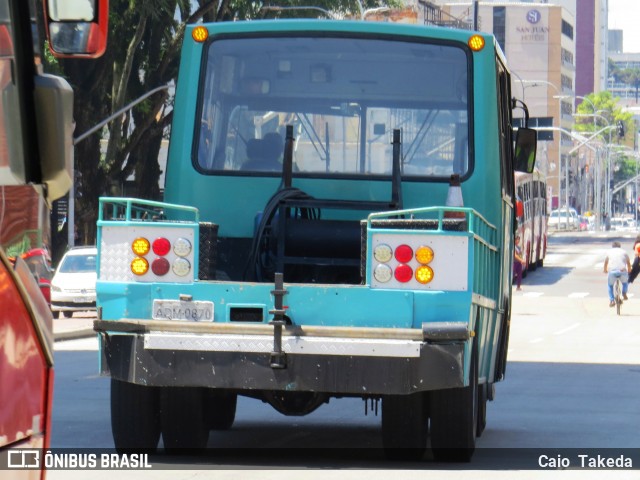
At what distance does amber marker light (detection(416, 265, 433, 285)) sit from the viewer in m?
9.45

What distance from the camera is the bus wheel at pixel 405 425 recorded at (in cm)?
999

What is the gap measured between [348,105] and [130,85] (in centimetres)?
3001

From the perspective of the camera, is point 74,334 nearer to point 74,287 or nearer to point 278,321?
point 74,287

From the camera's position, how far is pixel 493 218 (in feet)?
36.9

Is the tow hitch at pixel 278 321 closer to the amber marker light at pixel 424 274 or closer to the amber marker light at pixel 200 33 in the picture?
the amber marker light at pixel 424 274

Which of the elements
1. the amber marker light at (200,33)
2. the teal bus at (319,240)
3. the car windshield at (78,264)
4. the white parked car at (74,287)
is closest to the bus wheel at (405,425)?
the teal bus at (319,240)

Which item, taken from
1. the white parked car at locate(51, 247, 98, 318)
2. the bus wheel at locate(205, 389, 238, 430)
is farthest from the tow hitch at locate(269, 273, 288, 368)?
the white parked car at locate(51, 247, 98, 318)

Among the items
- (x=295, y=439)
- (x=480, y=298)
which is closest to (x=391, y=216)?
(x=480, y=298)

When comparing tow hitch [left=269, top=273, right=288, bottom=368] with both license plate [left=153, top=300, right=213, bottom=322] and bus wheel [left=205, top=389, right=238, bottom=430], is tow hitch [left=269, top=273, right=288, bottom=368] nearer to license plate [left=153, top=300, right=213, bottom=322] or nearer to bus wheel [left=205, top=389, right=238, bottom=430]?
license plate [left=153, top=300, right=213, bottom=322]

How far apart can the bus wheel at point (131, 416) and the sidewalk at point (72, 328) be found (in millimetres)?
15422

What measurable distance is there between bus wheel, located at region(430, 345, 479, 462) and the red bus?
3877cm

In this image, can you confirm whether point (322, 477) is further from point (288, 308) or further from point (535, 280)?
point (535, 280)

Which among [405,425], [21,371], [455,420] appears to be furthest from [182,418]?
[21,371]

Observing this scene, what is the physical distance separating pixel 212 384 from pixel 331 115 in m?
2.53
